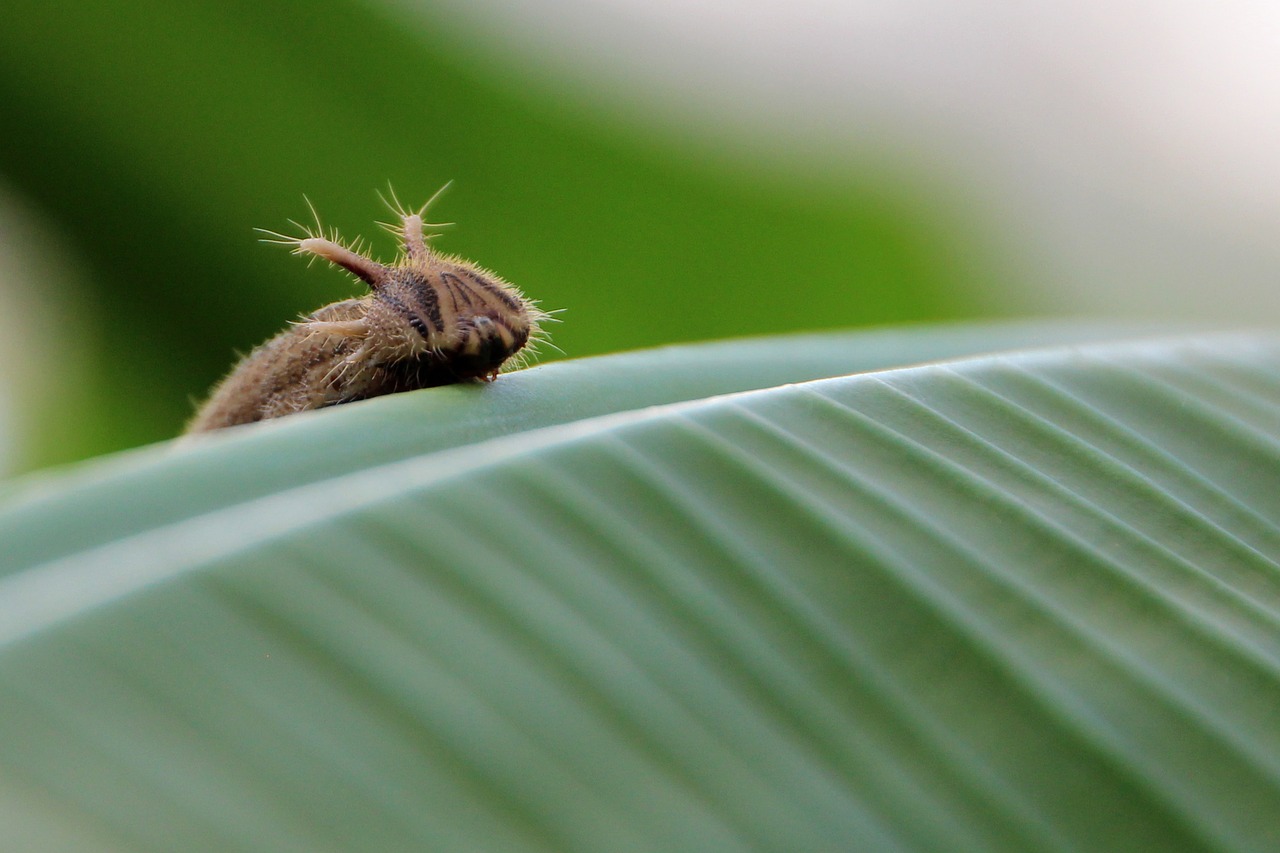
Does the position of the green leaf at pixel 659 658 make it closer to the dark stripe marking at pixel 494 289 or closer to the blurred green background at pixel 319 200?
the dark stripe marking at pixel 494 289

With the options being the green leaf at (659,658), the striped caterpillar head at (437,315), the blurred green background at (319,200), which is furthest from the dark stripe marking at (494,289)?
the blurred green background at (319,200)

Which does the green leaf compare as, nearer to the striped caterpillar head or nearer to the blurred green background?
the striped caterpillar head

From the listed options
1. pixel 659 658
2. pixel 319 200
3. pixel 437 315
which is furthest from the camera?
pixel 319 200

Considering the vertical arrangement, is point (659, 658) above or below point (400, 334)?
below

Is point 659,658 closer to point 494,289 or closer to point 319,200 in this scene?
point 494,289

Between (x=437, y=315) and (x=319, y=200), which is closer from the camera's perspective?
(x=437, y=315)

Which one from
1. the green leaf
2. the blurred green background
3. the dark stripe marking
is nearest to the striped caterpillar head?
the dark stripe marking

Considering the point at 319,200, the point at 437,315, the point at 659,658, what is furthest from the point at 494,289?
the point at 319,200
